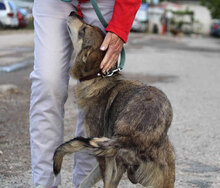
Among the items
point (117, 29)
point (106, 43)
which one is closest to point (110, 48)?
point (106, 43)

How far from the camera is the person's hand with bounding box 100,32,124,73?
3.28m

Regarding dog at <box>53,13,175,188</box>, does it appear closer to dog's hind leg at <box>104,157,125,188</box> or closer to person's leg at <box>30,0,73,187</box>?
dog's hind leg at <box>104,157,125,188</box>

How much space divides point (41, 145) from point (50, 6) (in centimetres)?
100

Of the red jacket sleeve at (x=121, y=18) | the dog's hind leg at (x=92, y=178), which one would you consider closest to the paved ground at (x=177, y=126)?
the dog's hind leg at (x=92, y=178)

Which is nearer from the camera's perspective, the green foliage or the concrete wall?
the green foliage

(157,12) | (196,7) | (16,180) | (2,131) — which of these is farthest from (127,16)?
(196,7)

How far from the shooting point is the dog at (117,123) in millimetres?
2822

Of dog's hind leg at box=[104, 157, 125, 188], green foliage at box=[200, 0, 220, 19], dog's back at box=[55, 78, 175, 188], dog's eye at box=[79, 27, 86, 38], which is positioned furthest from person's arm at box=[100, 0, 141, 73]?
green foliage at box=[200, 0, 220, 19]

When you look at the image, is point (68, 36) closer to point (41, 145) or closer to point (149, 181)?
point (41, 145)

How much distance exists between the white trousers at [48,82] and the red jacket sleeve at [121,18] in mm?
364

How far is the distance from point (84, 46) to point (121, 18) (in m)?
0.39

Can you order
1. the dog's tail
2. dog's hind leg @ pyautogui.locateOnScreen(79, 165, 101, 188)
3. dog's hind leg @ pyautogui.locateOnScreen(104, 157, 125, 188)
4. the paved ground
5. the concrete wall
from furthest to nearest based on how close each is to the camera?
the concrete wall → the paved ground → dog's hind leg @ pyautogui.locateOnScreen(79, 165, 101, 188) → dog's hind leg @ pyautogui.locateOnScreen(104, 157, 125, 188) → the dog's tail

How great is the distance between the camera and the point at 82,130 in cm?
363

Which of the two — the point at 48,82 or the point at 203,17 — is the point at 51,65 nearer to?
the point at 48,82
